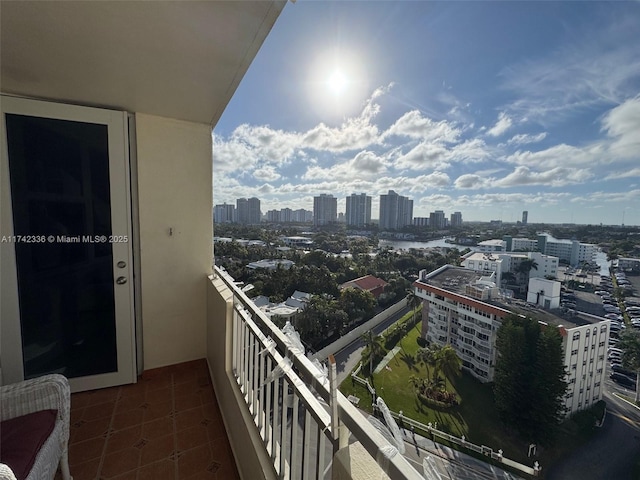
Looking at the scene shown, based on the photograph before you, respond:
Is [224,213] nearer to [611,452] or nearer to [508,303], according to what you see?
[508,303]

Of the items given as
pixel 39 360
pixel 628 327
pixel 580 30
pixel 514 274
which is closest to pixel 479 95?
pixel 580 30

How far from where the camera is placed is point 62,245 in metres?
2.29

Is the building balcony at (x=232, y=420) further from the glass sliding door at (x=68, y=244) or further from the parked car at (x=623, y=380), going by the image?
the parked car at (x=623, y=380)

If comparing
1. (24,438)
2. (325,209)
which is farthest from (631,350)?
(24,438)

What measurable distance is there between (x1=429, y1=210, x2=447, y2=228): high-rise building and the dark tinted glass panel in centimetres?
255

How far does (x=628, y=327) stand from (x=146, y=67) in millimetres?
2549

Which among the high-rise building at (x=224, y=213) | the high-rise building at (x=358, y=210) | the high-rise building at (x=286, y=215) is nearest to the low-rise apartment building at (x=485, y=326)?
the high-rise building at (x=358, y=210)

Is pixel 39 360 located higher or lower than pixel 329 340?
lower

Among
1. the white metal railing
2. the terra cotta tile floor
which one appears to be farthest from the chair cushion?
the white metal railing

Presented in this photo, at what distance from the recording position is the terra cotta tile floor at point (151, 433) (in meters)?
1.68

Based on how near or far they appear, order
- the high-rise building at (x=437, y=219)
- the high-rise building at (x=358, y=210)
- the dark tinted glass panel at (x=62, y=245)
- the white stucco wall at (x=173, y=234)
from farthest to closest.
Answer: the white stucco wall at (x=173, y=234) → the dark tinted glass panel at (x=62, y=245) → the high-rise building at (x=358, y=210) → the high-rise building at (x=437, y=219)

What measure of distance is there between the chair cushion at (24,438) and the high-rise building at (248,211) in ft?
5.29

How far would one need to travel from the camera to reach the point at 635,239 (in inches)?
37.2

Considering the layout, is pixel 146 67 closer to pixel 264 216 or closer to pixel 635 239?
pixel 264 216
